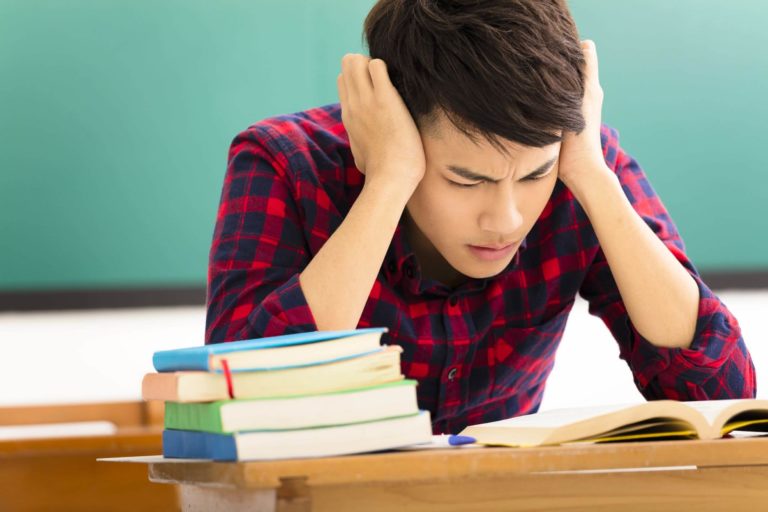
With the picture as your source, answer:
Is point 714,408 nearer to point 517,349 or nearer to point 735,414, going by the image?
point 735,414

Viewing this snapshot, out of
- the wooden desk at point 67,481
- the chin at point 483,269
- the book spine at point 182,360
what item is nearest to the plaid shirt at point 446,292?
the chin at point 483,269

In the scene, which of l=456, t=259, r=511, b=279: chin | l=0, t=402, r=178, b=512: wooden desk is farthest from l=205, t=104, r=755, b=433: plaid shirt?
l=0, t=402, r=178, b=512: wooden desk

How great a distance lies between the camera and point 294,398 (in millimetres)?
830

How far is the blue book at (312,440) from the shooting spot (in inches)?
31.6

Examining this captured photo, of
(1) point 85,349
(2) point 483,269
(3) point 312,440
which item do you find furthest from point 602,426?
(1) point 85,349

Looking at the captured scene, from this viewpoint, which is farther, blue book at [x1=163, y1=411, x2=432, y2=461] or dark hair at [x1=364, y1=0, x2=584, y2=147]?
dark hair at [x1=364, y1=0, x2=584, y2=147]

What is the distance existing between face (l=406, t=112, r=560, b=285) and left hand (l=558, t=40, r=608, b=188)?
0.03 metres

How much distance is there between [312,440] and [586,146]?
0.73 meters

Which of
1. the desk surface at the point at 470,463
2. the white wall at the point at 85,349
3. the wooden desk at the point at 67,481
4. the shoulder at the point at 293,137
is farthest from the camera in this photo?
the white wall at the point at 85,349

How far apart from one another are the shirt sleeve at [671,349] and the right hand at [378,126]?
359 mm

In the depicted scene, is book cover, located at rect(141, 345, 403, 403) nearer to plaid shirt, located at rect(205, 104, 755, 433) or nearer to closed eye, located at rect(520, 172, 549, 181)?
plaid shirt, located at rect(205, 104, 755, 433)

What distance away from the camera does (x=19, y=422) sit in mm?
2197

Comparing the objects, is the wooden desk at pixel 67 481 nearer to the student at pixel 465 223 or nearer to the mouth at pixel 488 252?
the student at pixel 465 223

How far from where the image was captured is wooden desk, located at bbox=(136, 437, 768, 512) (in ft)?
2.59
